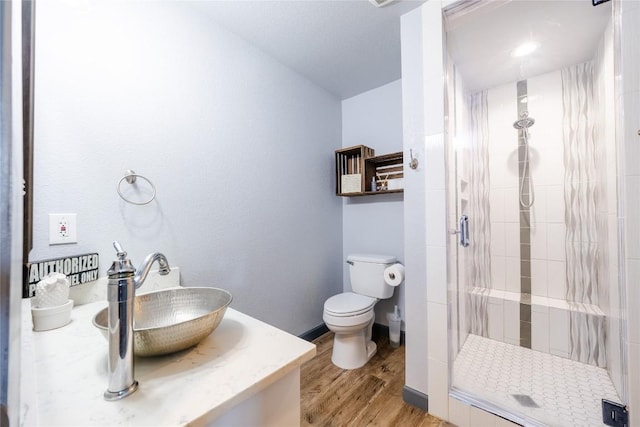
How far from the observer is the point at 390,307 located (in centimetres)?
215

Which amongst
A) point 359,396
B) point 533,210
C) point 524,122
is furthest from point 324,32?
point 359,396

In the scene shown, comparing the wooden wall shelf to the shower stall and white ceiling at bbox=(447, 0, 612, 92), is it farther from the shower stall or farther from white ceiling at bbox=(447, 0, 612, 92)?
white ceiling at bbox=(447, 0, 612, 92)

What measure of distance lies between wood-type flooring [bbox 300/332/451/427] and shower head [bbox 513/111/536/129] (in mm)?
1945

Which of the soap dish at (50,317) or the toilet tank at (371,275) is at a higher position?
the soap dish at (50,317)

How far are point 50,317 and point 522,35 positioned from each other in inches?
101

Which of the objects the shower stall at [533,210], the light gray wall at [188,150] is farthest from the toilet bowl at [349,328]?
the shower stall at [533,210]

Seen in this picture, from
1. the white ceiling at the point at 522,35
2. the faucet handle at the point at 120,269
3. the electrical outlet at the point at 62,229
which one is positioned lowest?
the faucet handle at the point at 120,269

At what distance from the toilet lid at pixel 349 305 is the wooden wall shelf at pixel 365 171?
0.83 m

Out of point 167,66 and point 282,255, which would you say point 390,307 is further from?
point 167,66

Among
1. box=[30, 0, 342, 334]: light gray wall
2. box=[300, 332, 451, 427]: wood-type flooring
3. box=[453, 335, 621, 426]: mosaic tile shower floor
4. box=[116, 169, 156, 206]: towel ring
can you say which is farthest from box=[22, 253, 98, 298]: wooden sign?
box=[453, 335, 621, 426]: mosaic tile shower floor

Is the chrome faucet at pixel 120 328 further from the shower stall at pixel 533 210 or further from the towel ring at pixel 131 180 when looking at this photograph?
the shower stall at pixel 533 210

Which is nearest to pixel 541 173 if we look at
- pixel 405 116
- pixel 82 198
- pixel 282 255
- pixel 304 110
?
pixel 405 116

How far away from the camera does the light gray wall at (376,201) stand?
6.92ft

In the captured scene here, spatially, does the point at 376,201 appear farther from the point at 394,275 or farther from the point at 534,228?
the point at 534,228
